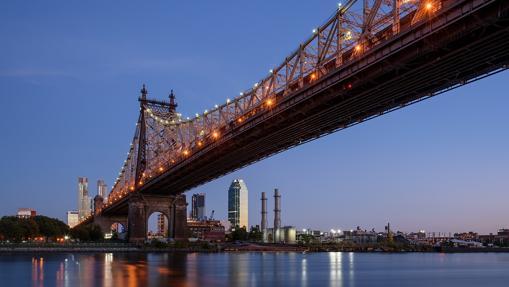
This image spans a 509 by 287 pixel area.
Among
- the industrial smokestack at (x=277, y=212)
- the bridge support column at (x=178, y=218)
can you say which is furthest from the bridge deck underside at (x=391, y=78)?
the industrial smokestack at (x=277, y=212)

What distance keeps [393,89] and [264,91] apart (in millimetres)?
18660

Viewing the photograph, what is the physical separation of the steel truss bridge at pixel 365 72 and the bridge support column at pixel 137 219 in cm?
2803

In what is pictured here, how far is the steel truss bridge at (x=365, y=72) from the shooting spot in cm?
3272

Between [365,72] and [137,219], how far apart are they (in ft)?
231

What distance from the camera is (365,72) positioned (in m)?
40.9

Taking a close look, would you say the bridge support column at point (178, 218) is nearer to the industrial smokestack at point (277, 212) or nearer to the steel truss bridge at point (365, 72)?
the steel truss bridge at point (365, 72)

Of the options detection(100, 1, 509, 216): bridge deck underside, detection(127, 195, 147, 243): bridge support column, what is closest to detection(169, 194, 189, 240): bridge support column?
detection(127, 195, 147, 243): bridge support column

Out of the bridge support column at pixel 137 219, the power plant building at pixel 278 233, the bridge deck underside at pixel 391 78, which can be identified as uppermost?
the bridge deck underside at pixel 391 78

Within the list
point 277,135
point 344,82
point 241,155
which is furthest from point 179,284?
point 241,155

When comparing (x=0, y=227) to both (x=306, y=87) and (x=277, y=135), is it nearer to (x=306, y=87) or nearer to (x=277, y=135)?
(x=277, y=135)

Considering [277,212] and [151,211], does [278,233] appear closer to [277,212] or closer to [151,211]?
[277,212]

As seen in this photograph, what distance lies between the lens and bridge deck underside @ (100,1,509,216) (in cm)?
3212

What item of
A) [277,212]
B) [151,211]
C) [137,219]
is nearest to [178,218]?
[151,211]

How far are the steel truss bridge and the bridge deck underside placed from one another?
0.06m
